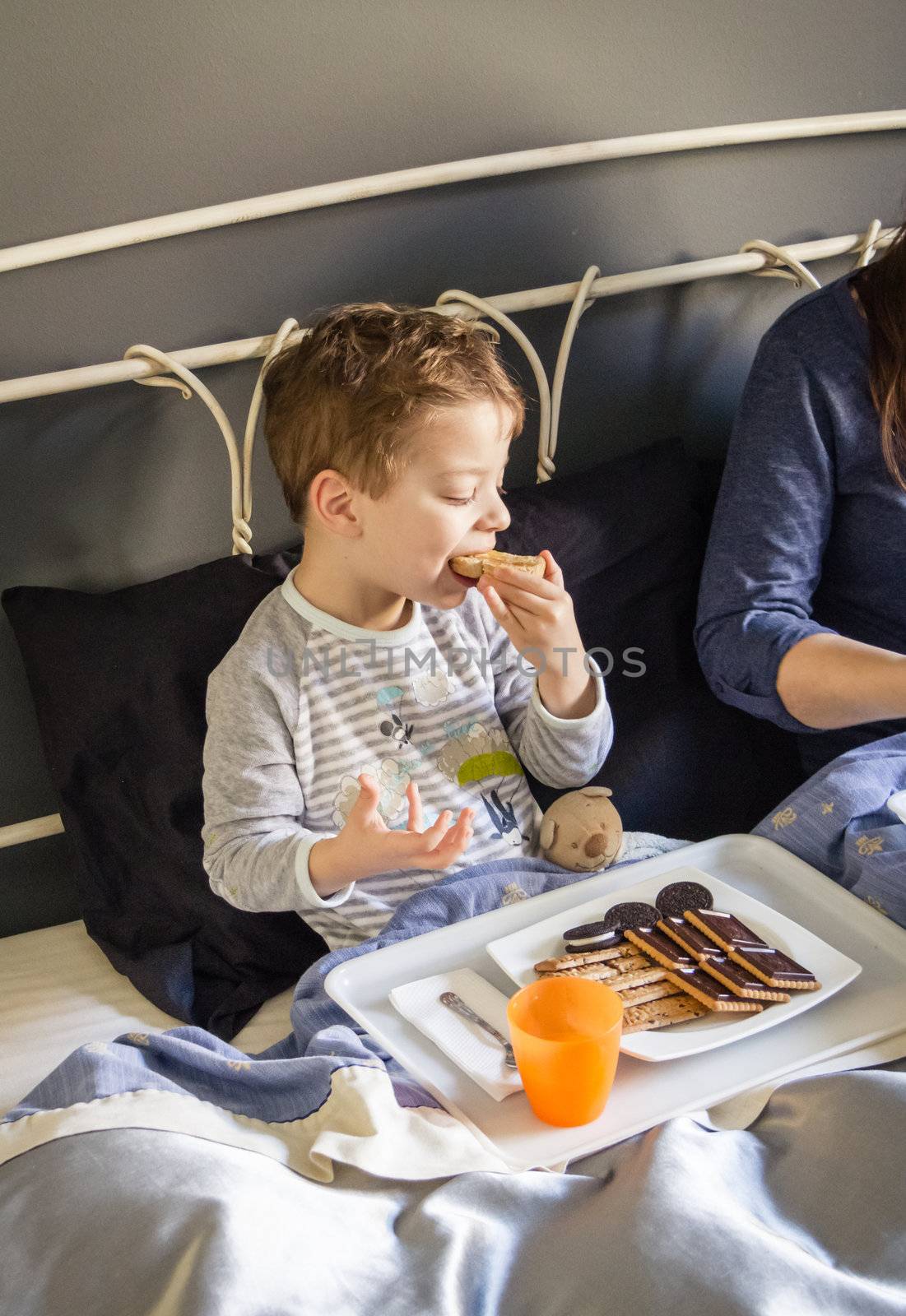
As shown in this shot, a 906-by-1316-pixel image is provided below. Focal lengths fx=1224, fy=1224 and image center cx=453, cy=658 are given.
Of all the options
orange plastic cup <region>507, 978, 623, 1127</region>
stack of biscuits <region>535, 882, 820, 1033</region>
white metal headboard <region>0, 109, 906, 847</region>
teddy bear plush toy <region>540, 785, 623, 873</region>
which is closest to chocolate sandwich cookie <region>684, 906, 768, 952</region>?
stack of biscuits <region>535, 882, 820, 1033</region>

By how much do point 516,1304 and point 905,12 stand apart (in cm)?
197

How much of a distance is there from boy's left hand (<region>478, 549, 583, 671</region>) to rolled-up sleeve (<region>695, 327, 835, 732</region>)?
0.24 m

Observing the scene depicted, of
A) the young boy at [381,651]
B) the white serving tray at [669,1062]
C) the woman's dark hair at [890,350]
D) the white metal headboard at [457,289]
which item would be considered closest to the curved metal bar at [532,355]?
the white metal headboard at [457,289]

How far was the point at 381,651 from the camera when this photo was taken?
1.49 meters

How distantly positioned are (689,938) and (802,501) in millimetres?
699

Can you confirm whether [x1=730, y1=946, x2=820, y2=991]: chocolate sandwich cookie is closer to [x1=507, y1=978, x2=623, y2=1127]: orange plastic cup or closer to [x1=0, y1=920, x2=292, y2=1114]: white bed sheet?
[x1=507, y1=978, x2=623, y2=1127]: orange plastic cup

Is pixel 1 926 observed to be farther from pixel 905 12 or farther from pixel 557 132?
pixel 905 12

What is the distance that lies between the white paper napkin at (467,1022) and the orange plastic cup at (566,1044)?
0.08 ft

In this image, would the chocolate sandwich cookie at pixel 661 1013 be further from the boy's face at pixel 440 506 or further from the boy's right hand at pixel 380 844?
the boy's face at pixel 440 506

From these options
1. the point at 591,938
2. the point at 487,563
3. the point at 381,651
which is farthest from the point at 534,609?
the point at 591,938

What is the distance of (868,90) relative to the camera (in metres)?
1.97

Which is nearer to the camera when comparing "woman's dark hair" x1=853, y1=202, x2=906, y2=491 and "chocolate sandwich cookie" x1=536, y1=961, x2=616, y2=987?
"chocolate sandwich cookie" x1=536, y1=961, x2=616, y2=987

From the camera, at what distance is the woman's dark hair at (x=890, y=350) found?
62.0 inches

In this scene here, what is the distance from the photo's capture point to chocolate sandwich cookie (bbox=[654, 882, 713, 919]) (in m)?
1.20
